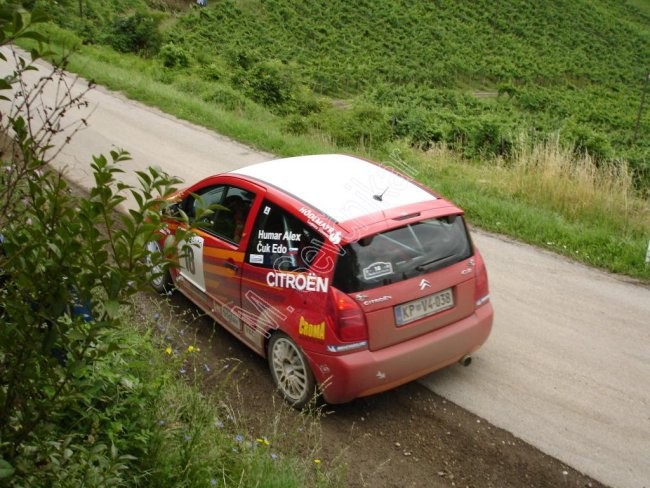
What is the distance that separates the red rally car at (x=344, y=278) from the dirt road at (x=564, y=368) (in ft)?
1.67

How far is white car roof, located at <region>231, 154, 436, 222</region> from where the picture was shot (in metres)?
5.69

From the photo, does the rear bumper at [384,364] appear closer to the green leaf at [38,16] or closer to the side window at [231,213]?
the side window at [231,213]

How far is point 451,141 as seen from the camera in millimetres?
21656

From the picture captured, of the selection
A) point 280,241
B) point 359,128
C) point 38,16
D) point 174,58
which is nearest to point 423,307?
point 280,241

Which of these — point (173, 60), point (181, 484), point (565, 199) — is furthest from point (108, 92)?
point (181, 484)

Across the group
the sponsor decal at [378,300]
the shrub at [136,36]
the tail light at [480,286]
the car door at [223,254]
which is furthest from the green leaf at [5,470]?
the shrub at [136,36]

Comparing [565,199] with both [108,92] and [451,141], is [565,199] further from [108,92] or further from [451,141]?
[108,92]

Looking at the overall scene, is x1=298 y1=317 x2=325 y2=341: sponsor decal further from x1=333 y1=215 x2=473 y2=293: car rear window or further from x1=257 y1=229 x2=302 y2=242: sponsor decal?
x1=257 y1=229 x2=302 y2=242: sponsor decal

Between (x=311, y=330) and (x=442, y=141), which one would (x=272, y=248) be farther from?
(x=442, y=141)

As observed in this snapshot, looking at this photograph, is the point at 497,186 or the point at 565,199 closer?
the point at 565,199

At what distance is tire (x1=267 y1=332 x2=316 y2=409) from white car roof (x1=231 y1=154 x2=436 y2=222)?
46.0 inches

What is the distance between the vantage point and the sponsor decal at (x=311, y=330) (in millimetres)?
5332

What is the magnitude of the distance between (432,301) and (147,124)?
1193cm

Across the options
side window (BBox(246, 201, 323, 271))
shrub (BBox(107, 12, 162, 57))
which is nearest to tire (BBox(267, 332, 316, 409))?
side window (BBox(246, 201, 323, 271))
